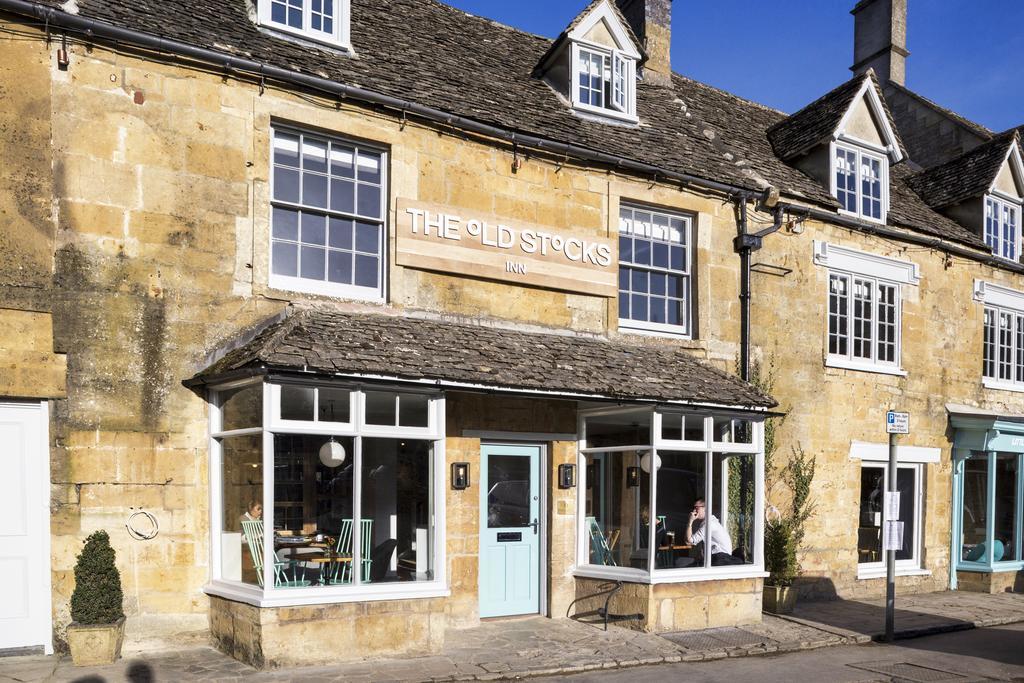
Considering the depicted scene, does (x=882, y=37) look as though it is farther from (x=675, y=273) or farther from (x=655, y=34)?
(x=675, y=273)

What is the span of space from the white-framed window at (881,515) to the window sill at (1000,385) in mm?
2553

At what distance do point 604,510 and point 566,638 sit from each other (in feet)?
6.44

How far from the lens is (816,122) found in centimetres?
1658

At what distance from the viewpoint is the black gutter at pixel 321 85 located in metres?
9.25

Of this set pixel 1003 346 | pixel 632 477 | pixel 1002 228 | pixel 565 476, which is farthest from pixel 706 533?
pixel 1002 228

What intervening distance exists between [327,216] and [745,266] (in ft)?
21.9

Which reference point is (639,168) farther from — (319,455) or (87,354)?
(87,354)

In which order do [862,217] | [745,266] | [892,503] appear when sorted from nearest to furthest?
[892,503] < [745,266] < [862,217]

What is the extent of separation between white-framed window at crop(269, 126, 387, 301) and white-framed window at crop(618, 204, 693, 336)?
3755 millimetres

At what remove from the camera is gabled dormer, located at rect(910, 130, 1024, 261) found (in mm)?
17938

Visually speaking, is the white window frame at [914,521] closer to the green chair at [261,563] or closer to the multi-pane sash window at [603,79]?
the multi-pane sash window at [603,79]

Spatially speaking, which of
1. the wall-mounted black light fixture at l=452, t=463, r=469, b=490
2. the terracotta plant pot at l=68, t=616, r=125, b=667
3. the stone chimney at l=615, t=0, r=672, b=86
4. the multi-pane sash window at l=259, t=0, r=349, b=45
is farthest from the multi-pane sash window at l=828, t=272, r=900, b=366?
the terracotta plant pot at l=68, t=616, r=125, b=667

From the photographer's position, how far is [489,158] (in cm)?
1216

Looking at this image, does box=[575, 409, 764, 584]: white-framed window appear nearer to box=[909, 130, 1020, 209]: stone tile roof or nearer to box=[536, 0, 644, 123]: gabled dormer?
box=[536, 0, 644, 123]: gabled dormer
